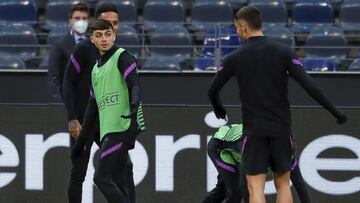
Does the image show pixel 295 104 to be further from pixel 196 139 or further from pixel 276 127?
→ pixel 276 127

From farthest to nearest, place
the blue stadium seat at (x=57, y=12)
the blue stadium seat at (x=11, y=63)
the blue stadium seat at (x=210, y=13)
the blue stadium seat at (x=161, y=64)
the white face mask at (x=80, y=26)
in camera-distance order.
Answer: the blue stadium seat at (x=57, y=12) < the blue stadium seat at (x=210, y=13) < the blue stadium seat at (x=11, y=63) < the blue stadium seat at (x=161, y=64) < the white face mask at (x=80, y=26)

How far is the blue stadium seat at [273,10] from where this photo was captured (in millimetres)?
12591

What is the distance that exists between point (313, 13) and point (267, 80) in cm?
610

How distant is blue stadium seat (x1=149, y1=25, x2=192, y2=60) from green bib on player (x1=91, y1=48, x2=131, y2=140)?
4.45 meters

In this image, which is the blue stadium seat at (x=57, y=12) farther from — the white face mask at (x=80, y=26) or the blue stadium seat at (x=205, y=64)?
the white face mask at (x=80, y=26)

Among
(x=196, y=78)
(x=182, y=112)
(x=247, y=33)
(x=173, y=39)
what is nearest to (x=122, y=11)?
(x=173, y=39)

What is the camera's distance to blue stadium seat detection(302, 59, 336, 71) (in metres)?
11.2

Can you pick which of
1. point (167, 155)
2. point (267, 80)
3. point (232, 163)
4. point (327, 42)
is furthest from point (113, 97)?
point (327, 42)

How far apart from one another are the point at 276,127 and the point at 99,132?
1.69 m

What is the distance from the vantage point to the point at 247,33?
679 cm

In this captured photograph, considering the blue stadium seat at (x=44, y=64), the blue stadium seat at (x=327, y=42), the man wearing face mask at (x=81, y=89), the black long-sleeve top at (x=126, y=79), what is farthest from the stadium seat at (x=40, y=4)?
the black long-sleeve top at (x=126, y=79)

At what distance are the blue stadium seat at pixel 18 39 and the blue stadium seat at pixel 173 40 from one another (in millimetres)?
1547

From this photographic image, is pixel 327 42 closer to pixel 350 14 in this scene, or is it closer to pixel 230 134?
pixel 350 14

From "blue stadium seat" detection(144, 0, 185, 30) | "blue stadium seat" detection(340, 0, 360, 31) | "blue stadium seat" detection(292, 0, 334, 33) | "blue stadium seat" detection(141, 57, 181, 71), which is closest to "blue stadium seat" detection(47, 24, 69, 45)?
"blue stadium seat" detection(144, 0, 185, 30)
